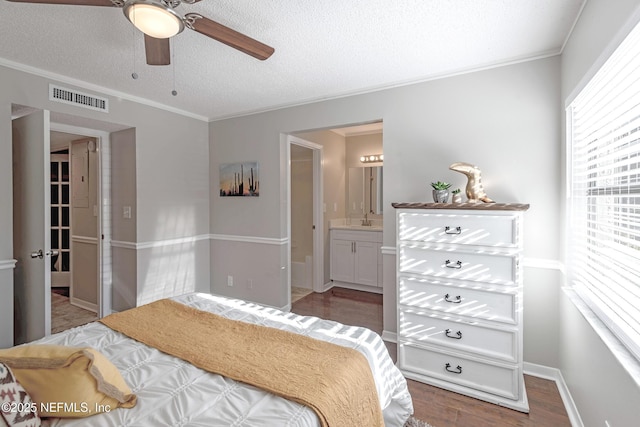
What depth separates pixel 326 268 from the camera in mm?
4867

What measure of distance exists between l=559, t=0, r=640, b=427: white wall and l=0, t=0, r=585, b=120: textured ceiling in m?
0.23

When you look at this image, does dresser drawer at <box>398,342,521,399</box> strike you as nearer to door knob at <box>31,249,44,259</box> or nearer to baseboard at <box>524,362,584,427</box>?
baseboard at <box>524,362,584,427</box>

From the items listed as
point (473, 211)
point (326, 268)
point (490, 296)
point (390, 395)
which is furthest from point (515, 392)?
point (326, 268)

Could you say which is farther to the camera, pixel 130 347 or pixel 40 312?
pixel 40 312

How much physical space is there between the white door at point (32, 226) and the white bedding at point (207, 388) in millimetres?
1151

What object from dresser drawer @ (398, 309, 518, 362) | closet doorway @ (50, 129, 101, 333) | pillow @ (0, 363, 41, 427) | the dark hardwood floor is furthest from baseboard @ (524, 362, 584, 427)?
closet doorway @ (50, 129, 101, 333)

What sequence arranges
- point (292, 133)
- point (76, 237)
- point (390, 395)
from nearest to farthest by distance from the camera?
point (390, 395) < point (292, 133) < point (76, 237)

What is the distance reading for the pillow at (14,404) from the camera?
0.94 metres

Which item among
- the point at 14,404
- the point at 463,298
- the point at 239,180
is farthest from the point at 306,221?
the point at 14,404

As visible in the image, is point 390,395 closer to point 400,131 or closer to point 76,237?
point 400,131

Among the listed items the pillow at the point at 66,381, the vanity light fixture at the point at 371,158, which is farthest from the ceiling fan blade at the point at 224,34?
the vanity light fixture at the point at 371,158

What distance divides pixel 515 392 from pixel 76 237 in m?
4.86

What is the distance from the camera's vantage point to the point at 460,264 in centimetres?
227

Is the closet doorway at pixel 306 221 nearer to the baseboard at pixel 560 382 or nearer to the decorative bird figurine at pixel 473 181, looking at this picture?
the decorative bird figurine at pixel 473 181
